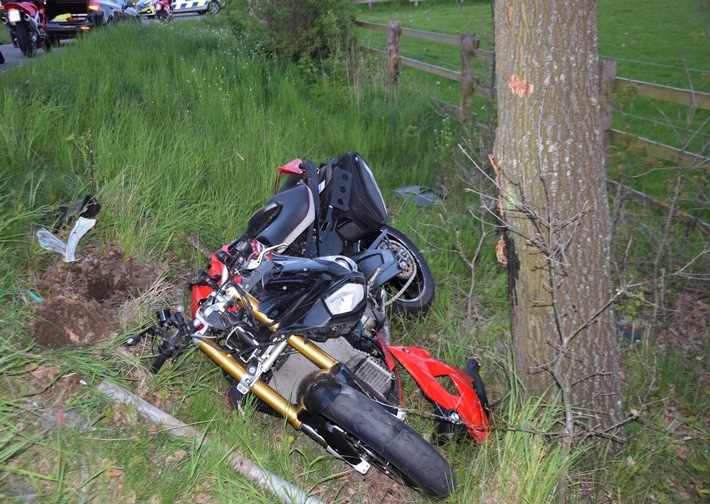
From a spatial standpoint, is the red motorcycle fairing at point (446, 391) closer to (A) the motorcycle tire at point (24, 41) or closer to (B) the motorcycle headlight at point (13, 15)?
(A) the motorcycle tire at point (24, 41)

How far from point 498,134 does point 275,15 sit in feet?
23.9

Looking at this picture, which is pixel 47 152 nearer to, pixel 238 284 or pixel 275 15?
pixel 238 284

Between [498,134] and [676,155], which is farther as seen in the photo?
[676,155]

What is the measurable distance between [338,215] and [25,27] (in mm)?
9847

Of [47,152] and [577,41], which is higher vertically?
[577,41]

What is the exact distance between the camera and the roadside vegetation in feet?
10.3

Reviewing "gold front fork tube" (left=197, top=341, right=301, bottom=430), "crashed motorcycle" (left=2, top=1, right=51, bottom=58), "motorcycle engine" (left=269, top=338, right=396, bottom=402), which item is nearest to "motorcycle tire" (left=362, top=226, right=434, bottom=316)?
"motorcycle engine" (left=269, top=338, right=396, bottom=402)

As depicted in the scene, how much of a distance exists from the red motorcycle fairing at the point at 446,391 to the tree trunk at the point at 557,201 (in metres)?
0.41

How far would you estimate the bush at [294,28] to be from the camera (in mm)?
9969

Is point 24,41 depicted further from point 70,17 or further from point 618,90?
point 618,90

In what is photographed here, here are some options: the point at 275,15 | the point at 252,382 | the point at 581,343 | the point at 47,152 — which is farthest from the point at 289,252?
the point at 275,15

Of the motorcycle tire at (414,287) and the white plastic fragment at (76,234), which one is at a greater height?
the white plastic fragment at (76,234)

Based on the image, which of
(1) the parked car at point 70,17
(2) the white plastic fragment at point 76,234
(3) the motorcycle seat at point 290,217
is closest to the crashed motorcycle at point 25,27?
(1) the parked car at point 70,17

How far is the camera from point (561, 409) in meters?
3.45
